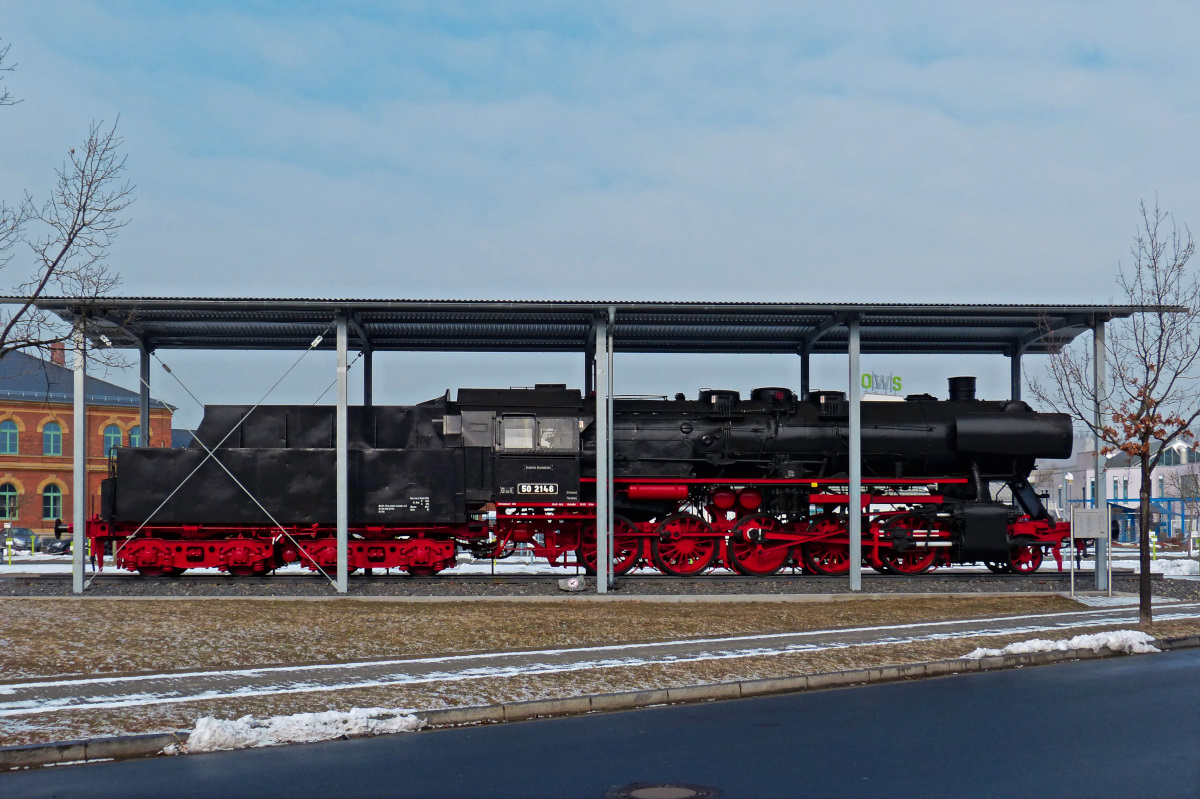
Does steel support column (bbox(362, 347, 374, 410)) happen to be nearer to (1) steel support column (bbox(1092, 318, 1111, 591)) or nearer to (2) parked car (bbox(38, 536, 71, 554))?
A: (1) steel support column (bbox(1092, 318, 1111, 591))

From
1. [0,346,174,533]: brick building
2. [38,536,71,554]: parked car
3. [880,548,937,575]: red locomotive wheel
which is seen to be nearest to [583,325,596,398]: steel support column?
[880,548,937,575]: red locomotive wheel

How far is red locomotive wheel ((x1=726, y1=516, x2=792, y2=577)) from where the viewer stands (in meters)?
21.2

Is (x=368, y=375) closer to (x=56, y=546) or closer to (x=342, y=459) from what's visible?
(x=342, y=459)

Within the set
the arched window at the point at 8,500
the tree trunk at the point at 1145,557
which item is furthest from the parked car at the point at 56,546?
the tree trunk at the point at 1145,557

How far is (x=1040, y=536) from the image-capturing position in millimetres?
21547

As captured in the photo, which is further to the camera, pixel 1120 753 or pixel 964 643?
pixel 964 643

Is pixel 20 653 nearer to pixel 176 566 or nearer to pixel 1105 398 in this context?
Answer: pixel 176 566

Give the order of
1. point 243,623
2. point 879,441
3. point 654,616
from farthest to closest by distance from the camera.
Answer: point 879,441
point 654,616
point 243,623

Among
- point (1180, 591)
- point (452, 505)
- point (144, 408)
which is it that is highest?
point (144, 408)

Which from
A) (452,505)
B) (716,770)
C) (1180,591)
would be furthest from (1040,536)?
(716,770)

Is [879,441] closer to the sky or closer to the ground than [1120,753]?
closer to the sky

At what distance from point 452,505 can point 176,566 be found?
529cm

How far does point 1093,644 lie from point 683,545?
9.00 m

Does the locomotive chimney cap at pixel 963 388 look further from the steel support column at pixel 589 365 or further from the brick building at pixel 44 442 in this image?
the brick building at pixel 44 442
